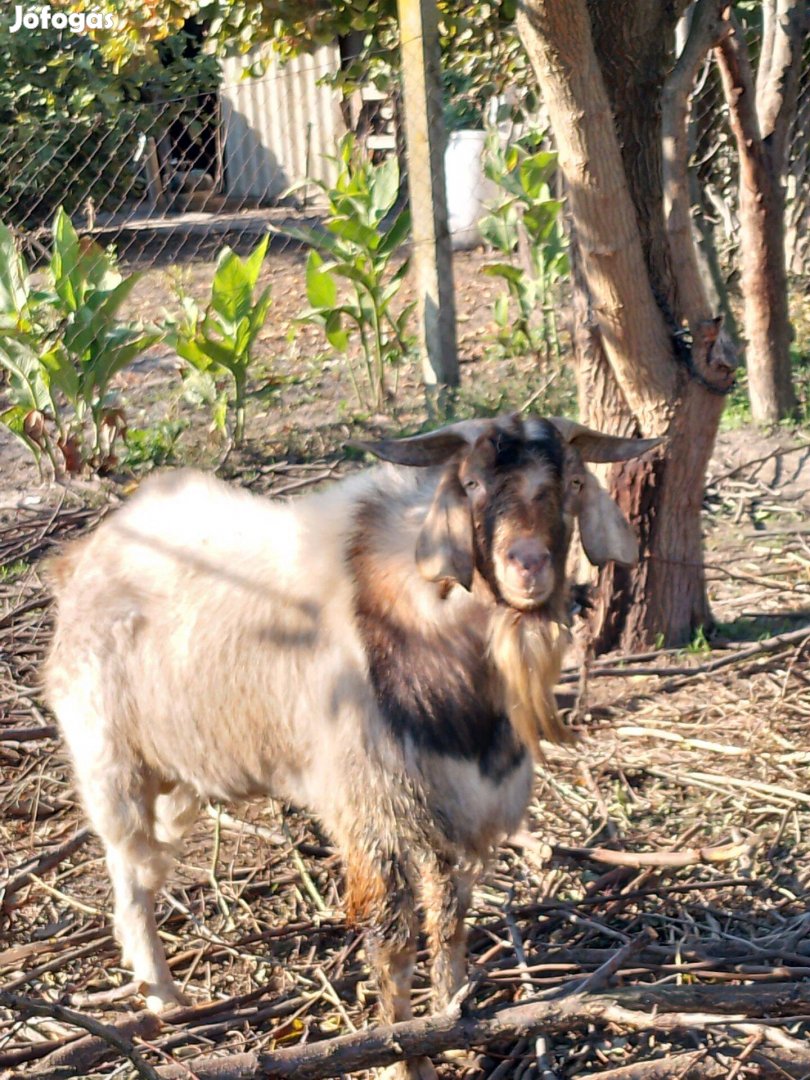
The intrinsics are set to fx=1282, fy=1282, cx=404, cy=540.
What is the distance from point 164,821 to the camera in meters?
4.02

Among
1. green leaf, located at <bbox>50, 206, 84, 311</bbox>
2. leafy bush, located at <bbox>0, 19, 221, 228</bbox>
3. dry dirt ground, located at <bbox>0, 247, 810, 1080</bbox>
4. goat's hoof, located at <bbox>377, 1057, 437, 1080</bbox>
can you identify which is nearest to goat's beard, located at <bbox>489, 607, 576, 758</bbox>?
dry dirt ground, located at <bbox>0, 247, 810, 1080</bbox>

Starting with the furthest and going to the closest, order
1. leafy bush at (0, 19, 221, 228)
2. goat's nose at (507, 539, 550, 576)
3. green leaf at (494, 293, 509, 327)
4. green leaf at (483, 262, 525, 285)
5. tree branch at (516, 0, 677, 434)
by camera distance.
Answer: leafy bush at (0, 19, 221, 228) < green leaf at (494, 293, 509, 327) < green leaf at (483, 262, 525, 285) < tree branch at (516, 0, 677, 434) < goat's nose at (507, 539, 550, 576)

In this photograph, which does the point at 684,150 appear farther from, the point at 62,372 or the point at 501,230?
the point at 501,230

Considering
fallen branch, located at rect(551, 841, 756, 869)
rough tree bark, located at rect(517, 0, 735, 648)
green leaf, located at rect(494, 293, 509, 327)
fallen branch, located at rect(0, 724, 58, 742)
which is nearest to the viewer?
fallen branch, located at rect(551, 841, 756, 869)

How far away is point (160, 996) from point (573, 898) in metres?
1.31

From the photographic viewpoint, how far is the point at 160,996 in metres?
3.74

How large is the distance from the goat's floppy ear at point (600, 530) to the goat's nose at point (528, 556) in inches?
11.8

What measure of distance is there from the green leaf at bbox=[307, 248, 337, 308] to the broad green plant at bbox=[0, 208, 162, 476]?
3.33 ft

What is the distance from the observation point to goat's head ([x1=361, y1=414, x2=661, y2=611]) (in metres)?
2.96

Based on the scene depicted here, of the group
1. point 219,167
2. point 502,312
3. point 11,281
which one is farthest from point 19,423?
point 219,167

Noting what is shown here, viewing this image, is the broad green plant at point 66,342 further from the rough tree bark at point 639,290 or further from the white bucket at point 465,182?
the white bucket at point 465,182

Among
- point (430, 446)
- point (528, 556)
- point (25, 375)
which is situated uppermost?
point (25, 375)

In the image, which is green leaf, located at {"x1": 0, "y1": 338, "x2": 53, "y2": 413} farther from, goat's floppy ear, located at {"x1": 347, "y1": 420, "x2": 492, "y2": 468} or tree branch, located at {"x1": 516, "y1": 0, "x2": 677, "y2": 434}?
goat's floppy ear, located at {"x1": 347, "y1": 420, "x2": 492, "y2": 468}

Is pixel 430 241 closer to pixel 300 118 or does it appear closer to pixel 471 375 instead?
pixel 471 375
